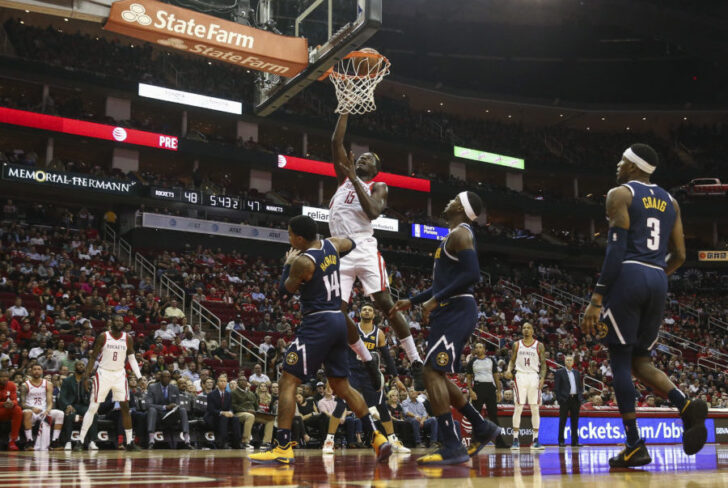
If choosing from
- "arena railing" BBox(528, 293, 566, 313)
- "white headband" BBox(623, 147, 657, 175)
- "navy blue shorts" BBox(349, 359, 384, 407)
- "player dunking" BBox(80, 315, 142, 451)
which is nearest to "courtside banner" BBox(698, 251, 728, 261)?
"arena railing" BBox(528, 293, 566, 313)

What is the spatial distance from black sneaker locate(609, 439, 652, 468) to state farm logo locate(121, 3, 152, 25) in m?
9.96

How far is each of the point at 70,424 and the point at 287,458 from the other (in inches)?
321

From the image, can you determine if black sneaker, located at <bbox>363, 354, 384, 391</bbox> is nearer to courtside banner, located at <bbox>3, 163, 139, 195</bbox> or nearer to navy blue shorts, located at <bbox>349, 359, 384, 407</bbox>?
navy blue shorts, located at <bbox>349, 359, 384, 407</bbox>

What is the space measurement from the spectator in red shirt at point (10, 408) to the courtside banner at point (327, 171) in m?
21.6

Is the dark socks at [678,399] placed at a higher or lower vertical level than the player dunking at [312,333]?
lower

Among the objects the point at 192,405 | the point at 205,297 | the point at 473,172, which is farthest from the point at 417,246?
the point at 192,405

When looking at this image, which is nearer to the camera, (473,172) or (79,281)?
(79,281)

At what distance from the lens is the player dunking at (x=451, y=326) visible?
6.33 metres

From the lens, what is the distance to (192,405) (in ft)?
49.1

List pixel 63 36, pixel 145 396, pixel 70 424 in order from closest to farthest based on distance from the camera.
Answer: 1. pixel 70 424
2. pixel 145 396
3. pixel 63 36

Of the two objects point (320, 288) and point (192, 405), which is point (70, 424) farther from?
point (320, 288)

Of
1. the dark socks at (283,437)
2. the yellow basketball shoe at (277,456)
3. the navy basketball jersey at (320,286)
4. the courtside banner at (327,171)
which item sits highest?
the courtside banner at (327,171)

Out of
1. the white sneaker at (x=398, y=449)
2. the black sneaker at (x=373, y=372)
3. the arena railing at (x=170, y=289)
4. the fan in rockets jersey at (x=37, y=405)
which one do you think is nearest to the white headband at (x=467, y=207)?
the black sneaker at (x=373, y=372)

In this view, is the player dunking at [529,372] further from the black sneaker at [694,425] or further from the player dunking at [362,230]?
the black sneaker at [694,425]
